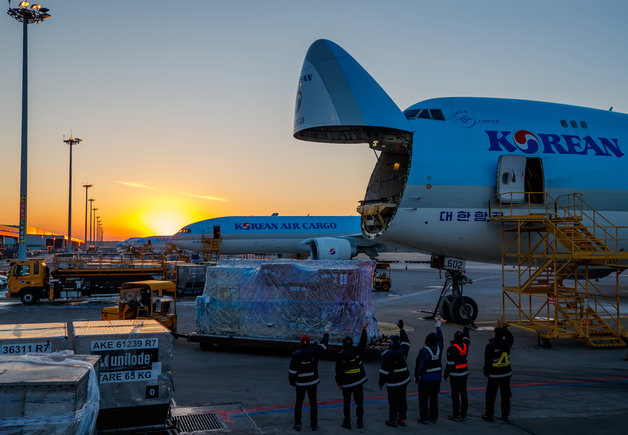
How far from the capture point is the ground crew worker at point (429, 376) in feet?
32.2

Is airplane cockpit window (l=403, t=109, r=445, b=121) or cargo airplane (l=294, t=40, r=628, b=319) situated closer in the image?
cargo airplane (l=294, t=40, r=628, b=319)

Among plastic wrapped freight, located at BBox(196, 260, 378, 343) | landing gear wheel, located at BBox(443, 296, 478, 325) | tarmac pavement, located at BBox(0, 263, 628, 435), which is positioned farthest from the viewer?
landing gear wheel, located at BBox(443, 296, 478, 325)

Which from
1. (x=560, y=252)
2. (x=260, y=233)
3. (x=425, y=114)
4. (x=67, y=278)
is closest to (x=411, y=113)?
(x=425, y=114)

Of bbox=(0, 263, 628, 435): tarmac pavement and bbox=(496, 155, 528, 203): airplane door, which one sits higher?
bbox=(496, 155, 528, 203): airplane door

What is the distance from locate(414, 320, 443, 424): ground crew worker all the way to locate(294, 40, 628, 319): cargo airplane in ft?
26.7

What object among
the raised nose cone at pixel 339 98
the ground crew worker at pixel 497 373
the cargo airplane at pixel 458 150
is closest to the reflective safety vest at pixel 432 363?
the ground crew worker at pixel 497 373

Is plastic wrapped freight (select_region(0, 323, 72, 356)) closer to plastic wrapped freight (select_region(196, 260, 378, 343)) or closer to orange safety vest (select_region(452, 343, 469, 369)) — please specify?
orange safety vest (select_region(452, 343, 469, 369))

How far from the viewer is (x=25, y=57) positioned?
3162cm

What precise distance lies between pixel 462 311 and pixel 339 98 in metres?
9.93

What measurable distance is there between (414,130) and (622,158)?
813 centimetres

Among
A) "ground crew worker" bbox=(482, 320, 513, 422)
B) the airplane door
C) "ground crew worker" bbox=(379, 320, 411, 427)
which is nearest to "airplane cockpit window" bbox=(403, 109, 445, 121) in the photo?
the airplane door

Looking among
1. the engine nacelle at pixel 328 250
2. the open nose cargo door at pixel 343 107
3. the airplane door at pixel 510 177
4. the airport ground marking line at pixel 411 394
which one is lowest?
the airport ground marking line at pixel 411 394

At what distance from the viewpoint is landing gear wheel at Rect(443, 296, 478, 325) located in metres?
21.0

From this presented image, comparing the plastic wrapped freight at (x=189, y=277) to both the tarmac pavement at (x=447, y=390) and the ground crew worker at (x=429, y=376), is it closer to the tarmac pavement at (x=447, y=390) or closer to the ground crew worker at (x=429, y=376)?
the tarmac pavement at (x=447, y=390)
